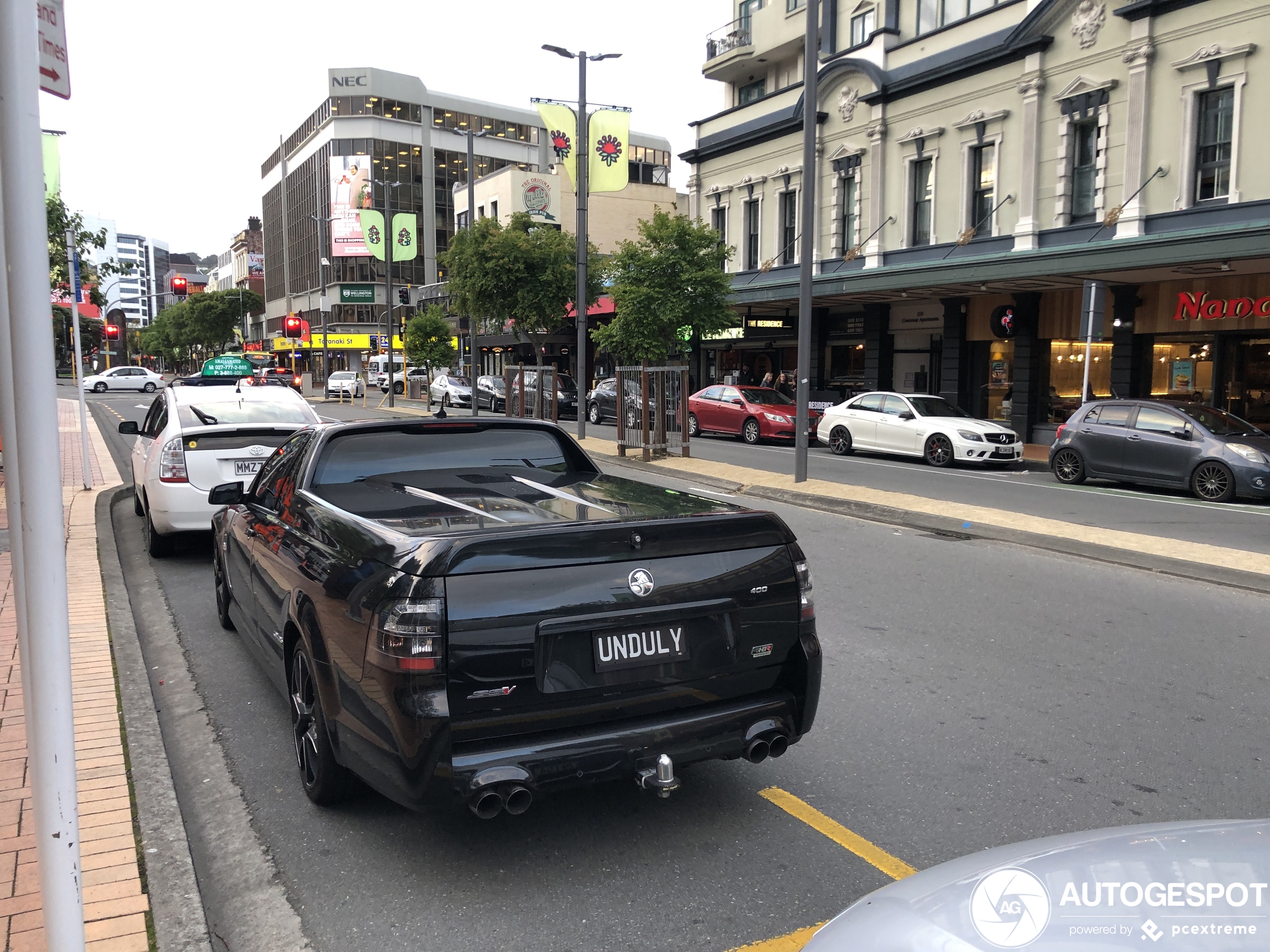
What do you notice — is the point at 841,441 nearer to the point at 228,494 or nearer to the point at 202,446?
the point at 202,446

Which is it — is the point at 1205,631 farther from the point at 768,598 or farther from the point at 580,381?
the point at 580,381

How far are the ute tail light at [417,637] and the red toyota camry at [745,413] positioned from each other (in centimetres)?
2067

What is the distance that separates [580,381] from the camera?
23484 mm

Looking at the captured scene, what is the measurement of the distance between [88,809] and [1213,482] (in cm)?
1515

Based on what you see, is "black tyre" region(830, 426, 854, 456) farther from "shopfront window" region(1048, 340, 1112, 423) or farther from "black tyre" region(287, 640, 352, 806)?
"black tyre" region(287, 640, 352, 806)

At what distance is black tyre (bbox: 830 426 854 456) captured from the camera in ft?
72.5

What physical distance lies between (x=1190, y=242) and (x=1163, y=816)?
1721cm

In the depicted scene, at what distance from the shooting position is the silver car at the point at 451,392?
131 feet

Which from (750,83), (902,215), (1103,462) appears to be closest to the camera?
(1103,462)

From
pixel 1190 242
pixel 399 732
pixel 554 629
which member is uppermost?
pixel 1190 242

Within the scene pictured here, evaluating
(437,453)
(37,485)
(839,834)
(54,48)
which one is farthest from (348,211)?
(37,485)

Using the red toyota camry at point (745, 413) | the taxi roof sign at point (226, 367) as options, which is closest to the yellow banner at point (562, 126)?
the red toyota camry at point (745, 413)

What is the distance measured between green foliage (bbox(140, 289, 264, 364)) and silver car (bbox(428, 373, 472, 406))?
60487 millimetres

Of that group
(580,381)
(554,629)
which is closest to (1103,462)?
(580,381)
